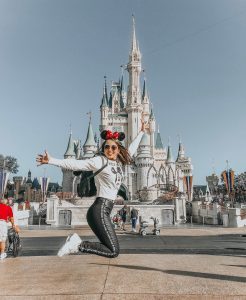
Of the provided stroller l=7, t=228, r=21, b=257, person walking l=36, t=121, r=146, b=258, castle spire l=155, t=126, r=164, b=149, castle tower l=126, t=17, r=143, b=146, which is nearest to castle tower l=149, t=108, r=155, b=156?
castle spire l=155, t=126, r=164, b=149

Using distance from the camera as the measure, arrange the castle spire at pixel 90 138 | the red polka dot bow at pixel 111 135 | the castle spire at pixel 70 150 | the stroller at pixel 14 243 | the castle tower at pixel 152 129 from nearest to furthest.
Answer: the red polka dot bow at pixel 111 135 → the stroller at pixel 14 243 → the castle spire at pixel 90 138 → the castle spire at pixel 70 150 → the castle tower at pixel 152 129

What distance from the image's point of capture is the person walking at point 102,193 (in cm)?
403

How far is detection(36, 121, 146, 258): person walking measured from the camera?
403 cm

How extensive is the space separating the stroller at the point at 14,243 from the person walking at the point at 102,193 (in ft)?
14.9

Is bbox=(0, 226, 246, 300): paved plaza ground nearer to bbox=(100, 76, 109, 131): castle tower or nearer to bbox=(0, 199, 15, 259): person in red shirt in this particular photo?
bbox=(0, 199, 15, 259): person in red shirt

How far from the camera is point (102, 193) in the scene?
14.1 ft

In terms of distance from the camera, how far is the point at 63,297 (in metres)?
3.46

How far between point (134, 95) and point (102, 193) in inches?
3232

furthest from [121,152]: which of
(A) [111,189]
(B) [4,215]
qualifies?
(B) [4,215]

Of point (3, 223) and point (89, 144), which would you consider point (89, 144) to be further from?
point (3, 223)

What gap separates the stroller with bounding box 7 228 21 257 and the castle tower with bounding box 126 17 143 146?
240 ft

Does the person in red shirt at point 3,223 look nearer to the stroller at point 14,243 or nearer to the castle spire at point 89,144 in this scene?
the stroller at point 14,243

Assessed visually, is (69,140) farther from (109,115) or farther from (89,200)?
(89,200)

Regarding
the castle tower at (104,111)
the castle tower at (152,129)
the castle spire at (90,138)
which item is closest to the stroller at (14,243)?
the castle spire at (90,138)
